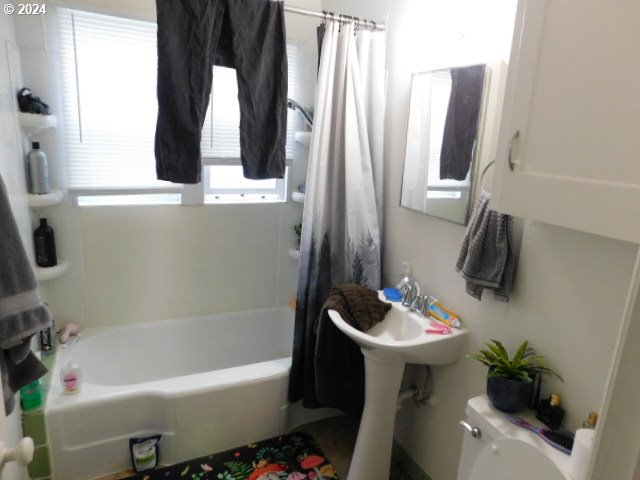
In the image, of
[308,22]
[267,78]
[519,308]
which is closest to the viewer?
[519,308]

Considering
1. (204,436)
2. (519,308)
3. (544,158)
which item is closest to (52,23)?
(204,436)

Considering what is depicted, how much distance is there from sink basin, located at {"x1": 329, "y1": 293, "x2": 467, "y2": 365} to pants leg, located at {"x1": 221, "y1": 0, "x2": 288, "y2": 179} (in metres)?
0.73

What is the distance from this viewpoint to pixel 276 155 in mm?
1863

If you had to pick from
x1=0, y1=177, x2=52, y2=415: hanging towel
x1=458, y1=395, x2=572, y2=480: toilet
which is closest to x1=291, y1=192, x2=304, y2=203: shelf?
x1=458, y1=395, x2=572, y2=480: toilet

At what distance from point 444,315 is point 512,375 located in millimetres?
435

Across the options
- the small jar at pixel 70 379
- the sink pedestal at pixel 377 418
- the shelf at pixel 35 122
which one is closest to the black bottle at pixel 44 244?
the shelf at pixel 35 122

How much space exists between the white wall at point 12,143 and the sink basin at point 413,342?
1232mm

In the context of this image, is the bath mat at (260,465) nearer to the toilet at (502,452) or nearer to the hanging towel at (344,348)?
the hanging towel at (344,348)

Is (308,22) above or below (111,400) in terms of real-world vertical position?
above

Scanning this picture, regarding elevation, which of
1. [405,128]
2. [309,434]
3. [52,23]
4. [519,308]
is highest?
[52,23]

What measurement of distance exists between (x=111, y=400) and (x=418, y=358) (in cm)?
132

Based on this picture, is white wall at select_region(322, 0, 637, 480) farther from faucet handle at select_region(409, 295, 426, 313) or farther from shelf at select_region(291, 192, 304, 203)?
shelf at select_region(291, 192, 304, 203)

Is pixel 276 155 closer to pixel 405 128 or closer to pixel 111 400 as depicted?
pixel 405 128

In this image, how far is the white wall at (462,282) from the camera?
122 cm
